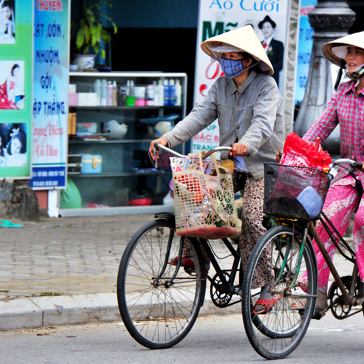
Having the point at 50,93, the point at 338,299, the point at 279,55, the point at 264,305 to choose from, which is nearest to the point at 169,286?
the point at 264,305

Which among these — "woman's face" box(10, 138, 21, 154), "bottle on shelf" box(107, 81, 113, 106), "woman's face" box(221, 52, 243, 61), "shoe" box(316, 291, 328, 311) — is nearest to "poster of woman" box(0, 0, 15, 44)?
"woman's face" box(10, 138, 21, 154)

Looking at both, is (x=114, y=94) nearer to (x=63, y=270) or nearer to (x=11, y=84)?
(x=11, y=84)

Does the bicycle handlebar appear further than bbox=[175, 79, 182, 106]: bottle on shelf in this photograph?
No

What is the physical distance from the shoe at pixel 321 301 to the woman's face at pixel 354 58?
56.7 inches

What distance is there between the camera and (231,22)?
26.1ft

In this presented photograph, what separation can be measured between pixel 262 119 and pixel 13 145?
179 inches

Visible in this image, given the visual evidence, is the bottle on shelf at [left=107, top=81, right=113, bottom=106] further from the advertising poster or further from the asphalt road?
the asphalt road

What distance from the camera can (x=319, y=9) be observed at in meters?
8.24

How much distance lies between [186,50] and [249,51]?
19.6 ft

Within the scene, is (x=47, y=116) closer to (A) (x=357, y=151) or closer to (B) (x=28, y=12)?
(B) (x=28, y=12)

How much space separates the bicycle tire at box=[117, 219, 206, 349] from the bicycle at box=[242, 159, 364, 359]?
0.44 m

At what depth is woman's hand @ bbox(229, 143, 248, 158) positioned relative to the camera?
4297 millimetres

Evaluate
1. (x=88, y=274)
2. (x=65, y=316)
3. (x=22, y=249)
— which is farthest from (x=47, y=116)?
(x=65, y=316)

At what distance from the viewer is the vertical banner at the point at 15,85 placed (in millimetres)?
8117
